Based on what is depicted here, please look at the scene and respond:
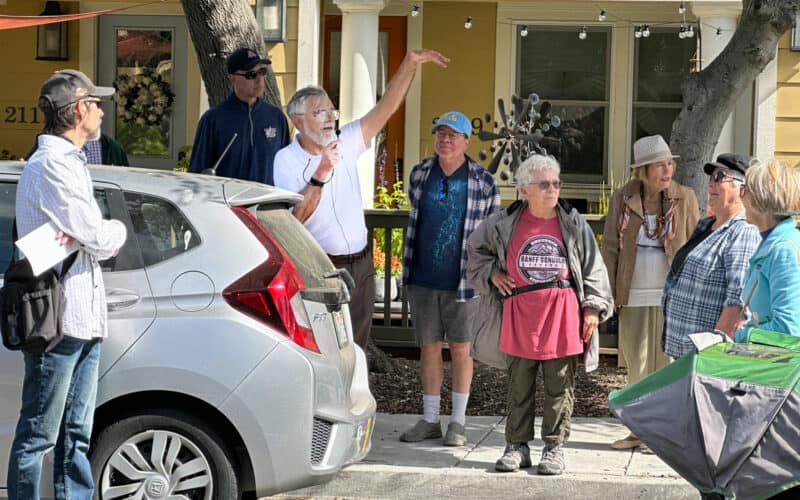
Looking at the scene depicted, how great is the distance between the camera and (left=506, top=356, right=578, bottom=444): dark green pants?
682cm

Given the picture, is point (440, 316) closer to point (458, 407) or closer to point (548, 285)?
point (458, 407)

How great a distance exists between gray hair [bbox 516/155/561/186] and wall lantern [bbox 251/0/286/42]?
6.61 metres

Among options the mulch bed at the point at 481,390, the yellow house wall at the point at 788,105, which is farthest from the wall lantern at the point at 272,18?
the yellow house wall at the point at 788,105

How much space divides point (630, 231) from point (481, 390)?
7.86ft

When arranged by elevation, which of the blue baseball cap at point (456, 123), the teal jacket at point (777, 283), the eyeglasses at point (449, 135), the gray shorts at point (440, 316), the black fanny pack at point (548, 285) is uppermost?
the blue baseball cap at point (456, 123)

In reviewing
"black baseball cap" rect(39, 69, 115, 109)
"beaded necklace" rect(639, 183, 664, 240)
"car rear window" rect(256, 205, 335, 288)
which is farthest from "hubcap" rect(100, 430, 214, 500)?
"beaded necklace" rect(639, 183, 664, 240)

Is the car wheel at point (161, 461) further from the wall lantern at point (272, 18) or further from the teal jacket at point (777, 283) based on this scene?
the wall lantern at point (272, 18)

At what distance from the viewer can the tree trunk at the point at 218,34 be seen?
851 cm

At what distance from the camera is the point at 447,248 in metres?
7.45

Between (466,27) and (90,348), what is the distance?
933cm

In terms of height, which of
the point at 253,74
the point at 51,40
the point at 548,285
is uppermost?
the point at 51,40

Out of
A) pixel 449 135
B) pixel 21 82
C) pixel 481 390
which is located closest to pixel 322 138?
pixel 449 135

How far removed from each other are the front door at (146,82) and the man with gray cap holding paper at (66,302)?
10.1 meters

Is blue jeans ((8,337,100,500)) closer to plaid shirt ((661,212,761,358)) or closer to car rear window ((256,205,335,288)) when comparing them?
car rear window ((256,205,335,288))
